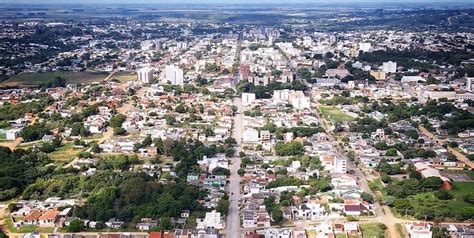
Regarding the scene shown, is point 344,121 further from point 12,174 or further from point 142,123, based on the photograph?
point 12,174

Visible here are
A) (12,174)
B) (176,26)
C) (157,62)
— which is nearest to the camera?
(12,174)

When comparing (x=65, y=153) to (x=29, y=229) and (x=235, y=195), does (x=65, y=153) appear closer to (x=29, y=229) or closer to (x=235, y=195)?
(x=29, y=229)

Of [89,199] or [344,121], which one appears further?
[344,121]

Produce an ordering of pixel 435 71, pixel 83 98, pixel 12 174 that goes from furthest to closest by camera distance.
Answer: pixel 435 71, pixel 83 98, pixel 12 174

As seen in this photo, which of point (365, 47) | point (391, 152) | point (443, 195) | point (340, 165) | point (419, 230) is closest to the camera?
point (419, 230)

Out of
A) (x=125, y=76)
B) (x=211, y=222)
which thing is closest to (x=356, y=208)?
(x=211, y=222)

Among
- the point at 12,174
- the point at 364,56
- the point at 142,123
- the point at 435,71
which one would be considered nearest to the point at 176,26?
the point at 364,56
